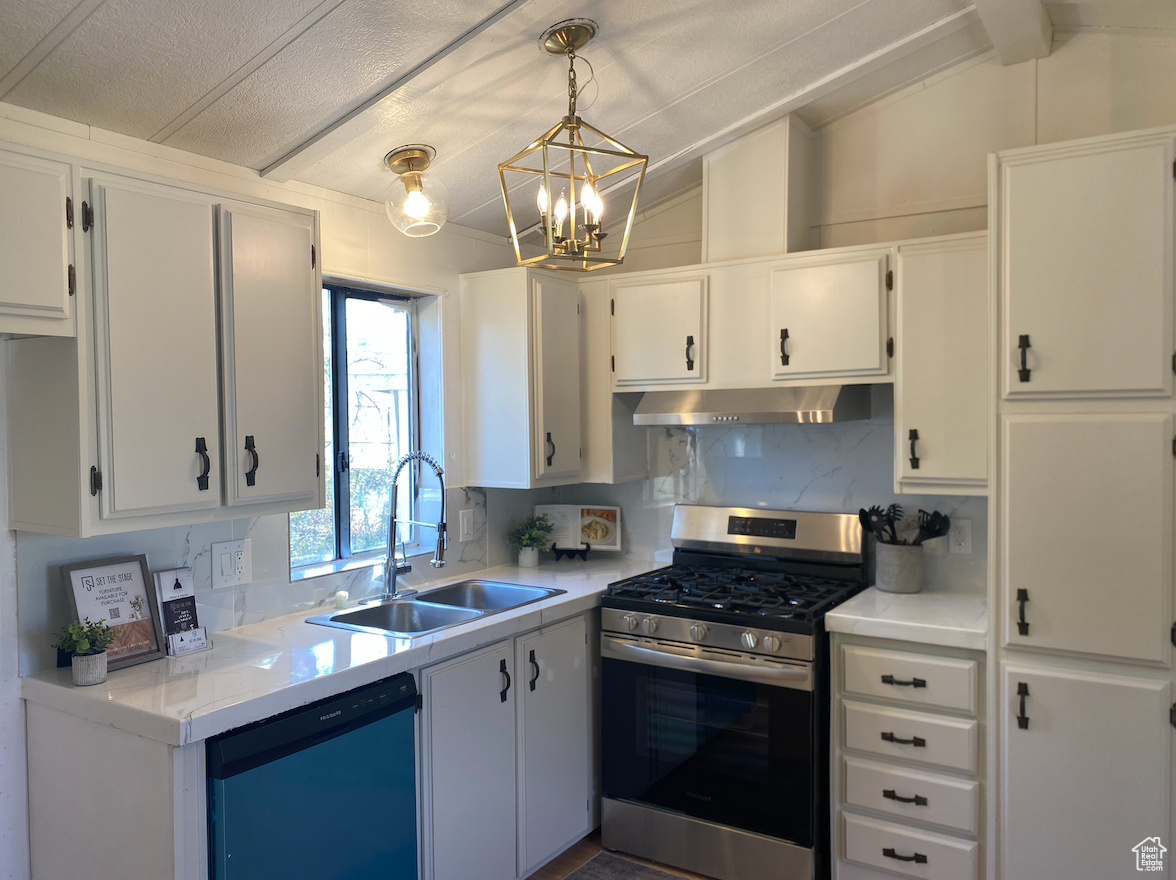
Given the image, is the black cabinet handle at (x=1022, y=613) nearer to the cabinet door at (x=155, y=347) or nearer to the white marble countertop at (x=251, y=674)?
the white marble countertop at (x=251, y=674)

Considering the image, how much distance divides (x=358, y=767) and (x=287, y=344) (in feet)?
3.78

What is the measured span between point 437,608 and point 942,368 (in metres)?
1.90

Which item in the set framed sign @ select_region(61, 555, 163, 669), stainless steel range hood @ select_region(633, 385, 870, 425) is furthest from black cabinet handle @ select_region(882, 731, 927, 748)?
framed sign @ select_region(61, 555, 163, 669)

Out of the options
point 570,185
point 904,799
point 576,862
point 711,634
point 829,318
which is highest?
point 570,185

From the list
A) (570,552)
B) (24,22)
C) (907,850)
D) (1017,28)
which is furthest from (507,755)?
(1017,28)

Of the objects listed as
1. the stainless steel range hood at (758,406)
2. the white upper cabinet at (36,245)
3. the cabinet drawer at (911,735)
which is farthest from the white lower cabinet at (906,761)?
the white upper cabinet at (36,245)

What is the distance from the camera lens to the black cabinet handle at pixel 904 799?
8.30 feet

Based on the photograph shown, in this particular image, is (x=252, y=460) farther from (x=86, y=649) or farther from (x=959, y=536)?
(x=959, y=536)

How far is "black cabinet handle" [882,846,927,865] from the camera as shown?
254cm

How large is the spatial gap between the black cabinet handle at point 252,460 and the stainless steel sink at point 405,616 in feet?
2.13

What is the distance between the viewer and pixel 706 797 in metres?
2.82

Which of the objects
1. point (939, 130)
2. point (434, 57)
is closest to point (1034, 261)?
point (939, 130)

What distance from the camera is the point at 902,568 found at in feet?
9.64

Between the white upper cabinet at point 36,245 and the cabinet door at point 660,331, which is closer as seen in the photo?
the white upper cabinet at point 36,245
